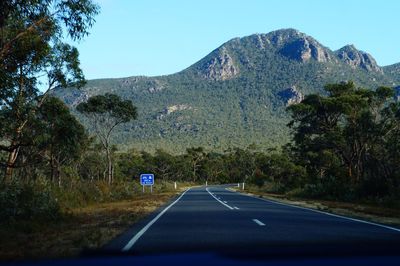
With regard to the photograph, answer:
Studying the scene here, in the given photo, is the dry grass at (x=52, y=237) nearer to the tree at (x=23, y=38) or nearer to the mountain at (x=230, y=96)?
the tree at (x=23, y=38)

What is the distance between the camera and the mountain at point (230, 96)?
143 metres

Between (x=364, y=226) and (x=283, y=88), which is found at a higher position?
(x=283, y=88)

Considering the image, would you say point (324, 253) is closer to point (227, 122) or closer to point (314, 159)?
point (314, 159)

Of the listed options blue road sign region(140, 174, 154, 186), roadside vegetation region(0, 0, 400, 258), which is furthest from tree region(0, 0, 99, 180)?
blue road sign region(140, 174, 154, 186)

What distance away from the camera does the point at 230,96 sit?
558 feet

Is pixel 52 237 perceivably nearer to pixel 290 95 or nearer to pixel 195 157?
pixel 195 157

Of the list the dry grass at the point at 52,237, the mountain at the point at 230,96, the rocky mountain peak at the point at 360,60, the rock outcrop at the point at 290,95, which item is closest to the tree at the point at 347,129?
the dry grass at the point at 52,237

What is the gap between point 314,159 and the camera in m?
52.9

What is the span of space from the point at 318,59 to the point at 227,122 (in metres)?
54.3

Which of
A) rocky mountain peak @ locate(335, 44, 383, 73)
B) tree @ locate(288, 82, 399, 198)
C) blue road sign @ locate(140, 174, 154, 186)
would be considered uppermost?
rocky mountain peak @ locate(335, 44, 383, 73)

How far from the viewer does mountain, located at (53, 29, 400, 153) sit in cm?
14325

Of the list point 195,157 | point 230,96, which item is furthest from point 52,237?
point 230,96

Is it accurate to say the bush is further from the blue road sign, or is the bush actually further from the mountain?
the mountain

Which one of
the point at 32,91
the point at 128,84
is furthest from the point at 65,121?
the point at 128,84
